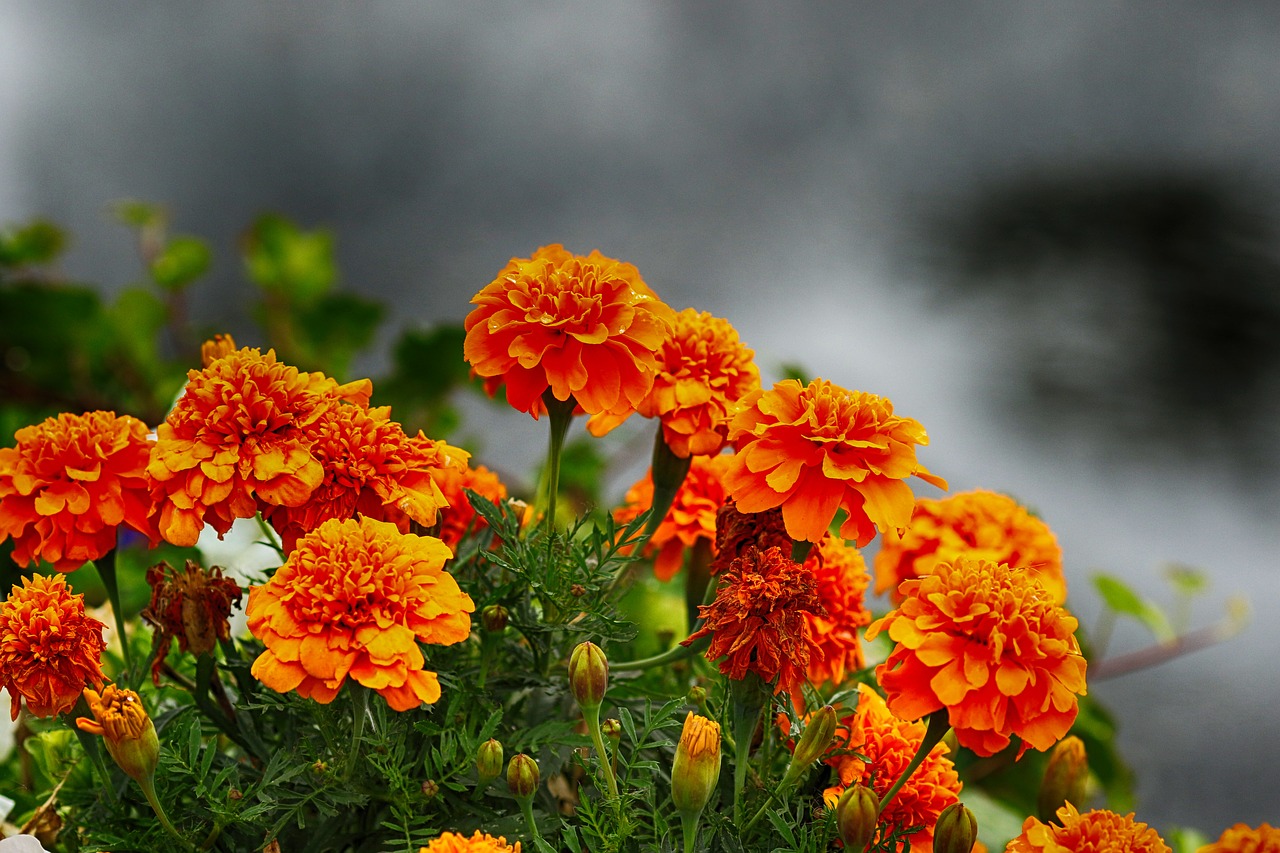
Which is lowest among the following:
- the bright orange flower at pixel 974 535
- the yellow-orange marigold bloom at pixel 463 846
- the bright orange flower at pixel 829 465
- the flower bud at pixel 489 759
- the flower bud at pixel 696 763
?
the yellow-orange marigold bloom at pixel 463 846

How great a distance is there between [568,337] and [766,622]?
10 cm

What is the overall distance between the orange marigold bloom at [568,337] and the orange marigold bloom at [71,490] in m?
0.12

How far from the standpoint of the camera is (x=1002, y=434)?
1.49 meters

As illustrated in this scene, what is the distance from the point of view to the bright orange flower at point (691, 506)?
1.39 feet

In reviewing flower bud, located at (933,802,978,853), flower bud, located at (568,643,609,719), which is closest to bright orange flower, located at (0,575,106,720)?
flower bud, located at (568,643,609,719)

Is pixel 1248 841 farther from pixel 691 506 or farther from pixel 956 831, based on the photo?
pixel 691 506

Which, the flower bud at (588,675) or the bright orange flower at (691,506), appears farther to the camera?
the bright orange flower at (691,506)

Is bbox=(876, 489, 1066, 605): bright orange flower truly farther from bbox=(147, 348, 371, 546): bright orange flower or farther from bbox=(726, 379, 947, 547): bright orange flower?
bbox=(147, 348, 371, 546): bright orange flower

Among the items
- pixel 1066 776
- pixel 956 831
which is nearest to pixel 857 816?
pixel 956 831

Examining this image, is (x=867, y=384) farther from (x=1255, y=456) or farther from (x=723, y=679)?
(x=723, y=679)

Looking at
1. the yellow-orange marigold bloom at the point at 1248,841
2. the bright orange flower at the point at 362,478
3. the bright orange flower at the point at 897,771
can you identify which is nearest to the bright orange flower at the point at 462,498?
the bright orange flower at the point at 362,478

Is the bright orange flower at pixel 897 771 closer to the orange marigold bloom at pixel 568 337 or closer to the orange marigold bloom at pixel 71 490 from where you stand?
the orange marigold bloom at pixel 568 337

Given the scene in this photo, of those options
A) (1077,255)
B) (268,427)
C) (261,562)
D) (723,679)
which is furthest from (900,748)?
(1077,255)

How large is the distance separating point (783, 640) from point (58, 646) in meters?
0.20
